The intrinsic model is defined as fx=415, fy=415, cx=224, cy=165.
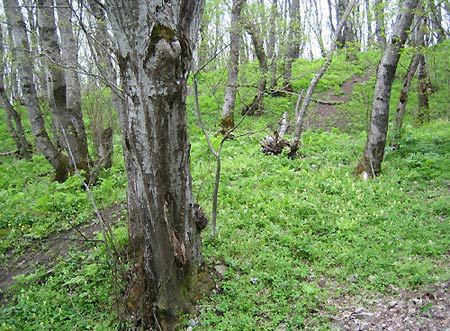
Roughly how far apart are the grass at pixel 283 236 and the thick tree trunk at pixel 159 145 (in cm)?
49

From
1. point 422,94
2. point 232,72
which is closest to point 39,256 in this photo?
point 232,72

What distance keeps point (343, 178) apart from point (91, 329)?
18.6 ft

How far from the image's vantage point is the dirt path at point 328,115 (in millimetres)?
15789

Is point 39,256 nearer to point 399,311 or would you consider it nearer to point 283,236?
point 283,236

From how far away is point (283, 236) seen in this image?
626cm

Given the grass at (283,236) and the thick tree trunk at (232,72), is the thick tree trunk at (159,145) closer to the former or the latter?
the grass at (283,236)

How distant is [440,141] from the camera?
33.9 ft

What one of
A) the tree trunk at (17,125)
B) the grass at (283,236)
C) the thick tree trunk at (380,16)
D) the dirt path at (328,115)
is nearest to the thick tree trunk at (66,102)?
the grass at (283,236)

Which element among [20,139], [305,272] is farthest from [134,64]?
[20,139]

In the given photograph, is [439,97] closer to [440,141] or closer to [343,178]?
[440,141]

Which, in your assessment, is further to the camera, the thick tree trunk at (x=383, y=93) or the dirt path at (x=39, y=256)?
the thick tree trunk at (x=383, y=93)

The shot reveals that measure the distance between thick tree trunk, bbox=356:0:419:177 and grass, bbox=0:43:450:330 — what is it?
15.5 inches

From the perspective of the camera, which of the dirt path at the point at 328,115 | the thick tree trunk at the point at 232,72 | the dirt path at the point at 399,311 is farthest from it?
the dirt path at the point at 328,115

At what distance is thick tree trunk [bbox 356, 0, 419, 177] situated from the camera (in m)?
8.00
